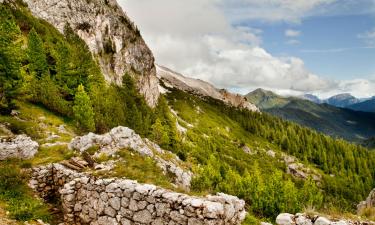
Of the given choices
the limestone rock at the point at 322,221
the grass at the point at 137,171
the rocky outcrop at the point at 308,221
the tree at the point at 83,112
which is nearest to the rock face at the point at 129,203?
the grass at the point at 137,171

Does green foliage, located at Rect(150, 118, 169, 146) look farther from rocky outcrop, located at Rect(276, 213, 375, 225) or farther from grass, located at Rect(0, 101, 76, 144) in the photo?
rocky outcrop, located at Rect(276, 213, 375, 225)

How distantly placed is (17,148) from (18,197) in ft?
16.9

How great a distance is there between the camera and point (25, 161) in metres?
23.1

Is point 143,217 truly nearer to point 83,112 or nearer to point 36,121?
point 36,121

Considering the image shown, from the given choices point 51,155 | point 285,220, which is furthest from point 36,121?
point 285,220

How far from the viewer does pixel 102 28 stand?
6836 inches

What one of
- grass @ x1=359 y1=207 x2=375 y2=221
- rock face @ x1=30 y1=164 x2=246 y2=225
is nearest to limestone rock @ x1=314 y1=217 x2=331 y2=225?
rock face @ x1=30 y1=164 x2=246 y2=225

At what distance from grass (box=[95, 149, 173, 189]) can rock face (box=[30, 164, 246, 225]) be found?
688 millimetres

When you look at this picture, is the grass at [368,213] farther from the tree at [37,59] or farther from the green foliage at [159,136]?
the green foliage at [159,136]

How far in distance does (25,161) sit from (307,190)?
436ft

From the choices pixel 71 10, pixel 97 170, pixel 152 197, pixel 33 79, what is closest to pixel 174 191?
pixel 152 197

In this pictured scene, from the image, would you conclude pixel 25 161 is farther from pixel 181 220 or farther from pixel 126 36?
pixel 126 36

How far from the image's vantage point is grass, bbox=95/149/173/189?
18.2 m

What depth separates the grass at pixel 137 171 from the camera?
18.2 metres
